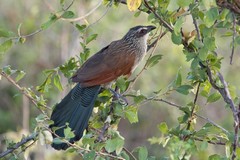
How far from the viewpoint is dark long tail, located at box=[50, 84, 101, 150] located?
253 cm

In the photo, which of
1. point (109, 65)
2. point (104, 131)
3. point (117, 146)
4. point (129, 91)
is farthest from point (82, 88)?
point (117, 146)

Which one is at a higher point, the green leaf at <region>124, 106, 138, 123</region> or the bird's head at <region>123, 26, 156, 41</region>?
the green leaf at <region>124, 106, 138, 123</region>

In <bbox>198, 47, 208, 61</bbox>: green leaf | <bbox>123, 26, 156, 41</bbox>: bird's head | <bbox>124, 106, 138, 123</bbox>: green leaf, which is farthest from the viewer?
<bbox>123, 26, 156, 41</bbox>: bird's head

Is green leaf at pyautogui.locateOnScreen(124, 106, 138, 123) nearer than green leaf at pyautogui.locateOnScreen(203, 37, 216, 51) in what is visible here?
No

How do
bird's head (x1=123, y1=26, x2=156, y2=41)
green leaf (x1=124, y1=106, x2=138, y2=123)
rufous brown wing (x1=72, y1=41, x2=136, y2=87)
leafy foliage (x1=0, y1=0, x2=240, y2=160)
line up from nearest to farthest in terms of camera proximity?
leafy foliage (x1=0, y1=0, x2=240, y2=160)
green leaf (x1=124, y1=106, x2=138, y2=123)
rufous brown wing (x1=72, y1=41, x2=136, y2=87)
bird's head (x1=123, y1=26, x2=156, y2=41)

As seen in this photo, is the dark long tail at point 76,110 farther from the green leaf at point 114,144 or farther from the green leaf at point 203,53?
the green leaf at point 203,53

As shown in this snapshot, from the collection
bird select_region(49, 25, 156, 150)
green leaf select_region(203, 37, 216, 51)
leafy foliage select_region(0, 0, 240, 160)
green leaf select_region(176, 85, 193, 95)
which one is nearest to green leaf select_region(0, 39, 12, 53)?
leafy foliage select_region(0, 0, 240, 160)

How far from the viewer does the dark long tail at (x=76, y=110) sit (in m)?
2.53

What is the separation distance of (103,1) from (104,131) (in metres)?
0.60

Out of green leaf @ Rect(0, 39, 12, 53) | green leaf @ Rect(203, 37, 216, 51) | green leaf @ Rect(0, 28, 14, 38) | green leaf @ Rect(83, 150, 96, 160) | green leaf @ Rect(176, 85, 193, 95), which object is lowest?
green leaf @ Rect(176, 85, 193, 95)

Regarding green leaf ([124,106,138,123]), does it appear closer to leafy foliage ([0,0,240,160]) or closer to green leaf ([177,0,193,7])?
leafy foliage ([0,0,240,160])


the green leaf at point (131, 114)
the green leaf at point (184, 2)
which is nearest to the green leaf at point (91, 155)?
the green leaf at point (131, 114)

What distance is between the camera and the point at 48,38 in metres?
8.41

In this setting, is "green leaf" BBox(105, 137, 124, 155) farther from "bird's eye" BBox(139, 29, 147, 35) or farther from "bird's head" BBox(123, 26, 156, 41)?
"bird's eye" BBox(139, 29, 147, 35)
